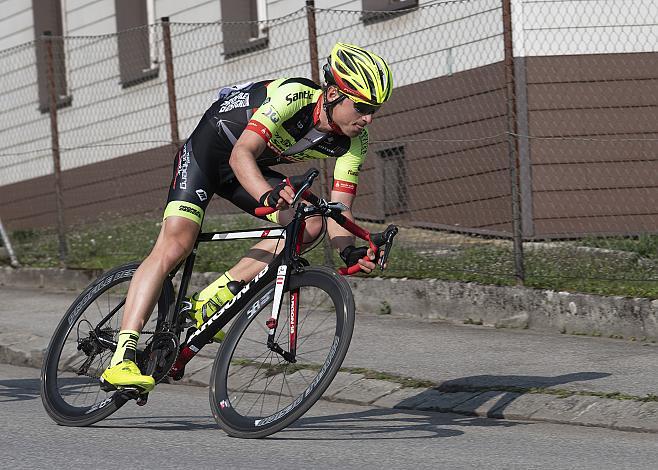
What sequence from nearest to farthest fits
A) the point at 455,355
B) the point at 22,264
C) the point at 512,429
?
the point at 512,429 → the point at 455,355 → the point at 22,264

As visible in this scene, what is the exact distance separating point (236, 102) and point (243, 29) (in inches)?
377

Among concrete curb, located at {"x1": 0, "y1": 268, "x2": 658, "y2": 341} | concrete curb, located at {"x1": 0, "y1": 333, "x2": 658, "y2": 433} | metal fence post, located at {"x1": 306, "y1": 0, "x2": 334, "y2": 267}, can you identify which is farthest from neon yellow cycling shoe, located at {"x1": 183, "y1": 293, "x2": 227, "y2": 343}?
metal fence post, located at {"x1": 306, "y1": 0, "x2": 334, "y2": 267}

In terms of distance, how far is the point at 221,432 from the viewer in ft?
20.9

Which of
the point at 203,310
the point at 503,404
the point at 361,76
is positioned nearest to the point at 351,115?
the point at 361,76

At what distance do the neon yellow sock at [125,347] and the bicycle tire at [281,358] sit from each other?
44 centimetres

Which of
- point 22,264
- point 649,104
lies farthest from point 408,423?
point 22,264

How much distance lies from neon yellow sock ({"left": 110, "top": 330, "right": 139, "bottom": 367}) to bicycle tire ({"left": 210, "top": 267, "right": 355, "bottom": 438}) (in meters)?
0.44

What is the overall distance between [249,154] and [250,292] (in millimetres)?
654

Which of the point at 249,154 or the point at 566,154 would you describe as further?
the point at 566,154

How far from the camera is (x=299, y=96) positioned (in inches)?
249

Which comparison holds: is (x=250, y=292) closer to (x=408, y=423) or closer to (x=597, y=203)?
(x=408, y=423)

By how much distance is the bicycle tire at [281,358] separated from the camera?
5922mm

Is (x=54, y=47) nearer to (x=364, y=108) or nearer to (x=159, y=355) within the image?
(x=159, y=355)

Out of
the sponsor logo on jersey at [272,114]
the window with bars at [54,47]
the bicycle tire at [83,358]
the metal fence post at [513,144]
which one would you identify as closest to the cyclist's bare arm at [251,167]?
the sponsor logo on jersey at [272,114]
